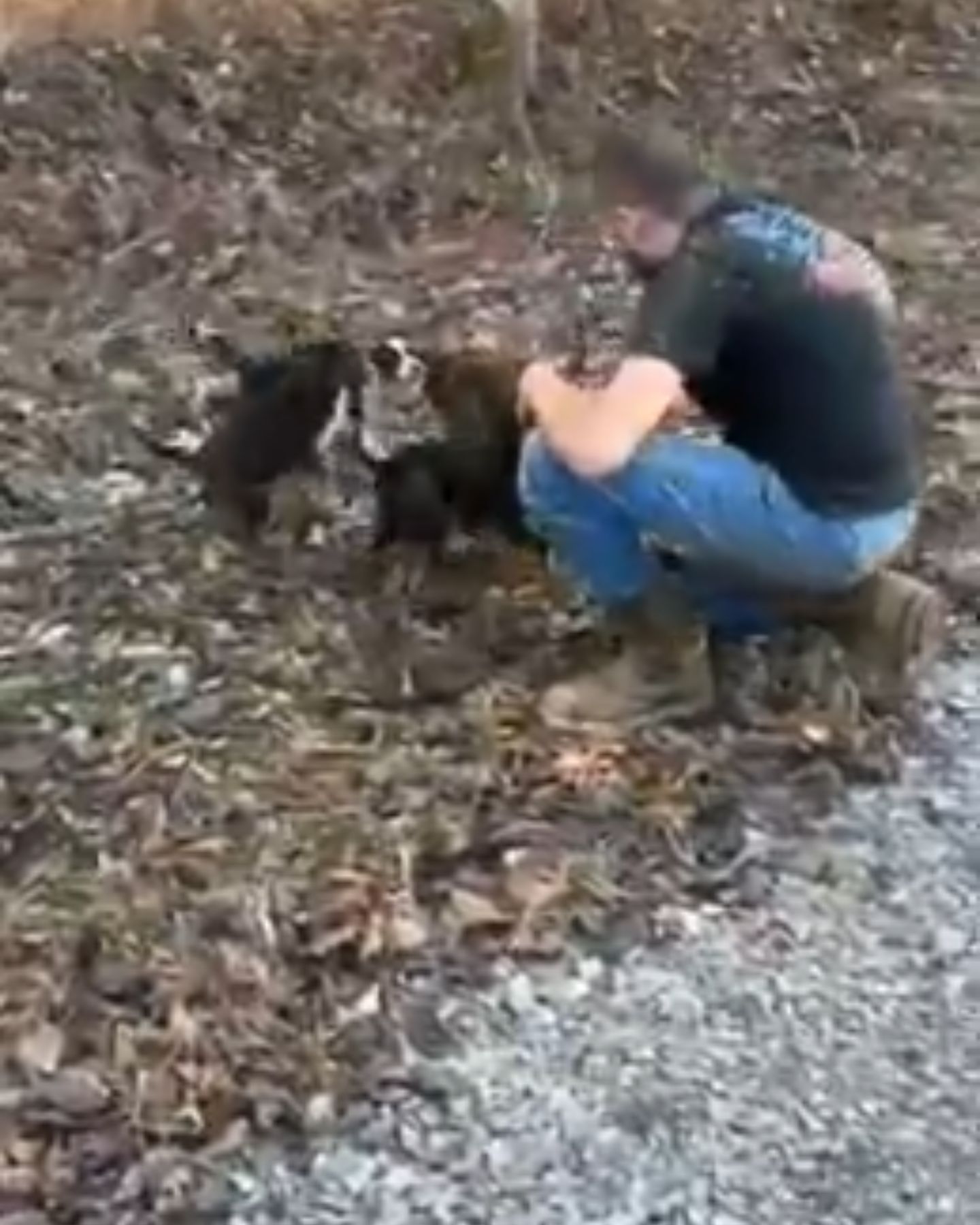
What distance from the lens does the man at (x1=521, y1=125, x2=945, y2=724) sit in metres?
4.43

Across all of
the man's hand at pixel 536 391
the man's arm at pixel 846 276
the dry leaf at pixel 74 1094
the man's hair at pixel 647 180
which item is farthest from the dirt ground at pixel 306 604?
the man's hair at pixel 647 180

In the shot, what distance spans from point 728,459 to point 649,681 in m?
0.40

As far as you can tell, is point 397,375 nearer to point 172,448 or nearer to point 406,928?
point 172,448

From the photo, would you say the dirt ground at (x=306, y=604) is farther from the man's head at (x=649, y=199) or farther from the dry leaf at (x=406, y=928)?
the man's head at (x=649, y=199)

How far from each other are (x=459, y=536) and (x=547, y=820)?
943mm

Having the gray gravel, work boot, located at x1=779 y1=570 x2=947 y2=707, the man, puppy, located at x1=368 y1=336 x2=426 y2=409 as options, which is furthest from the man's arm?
puppy, located at x1=368 y1=336 x2=426 y2=409

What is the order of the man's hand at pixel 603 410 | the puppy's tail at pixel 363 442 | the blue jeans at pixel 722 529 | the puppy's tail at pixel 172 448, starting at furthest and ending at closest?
the puppy's tail at pixel 172 448 → the puppy's tail at pixel 363 442 → the blue jeans at pixel 722 529 → the man's hand at pixel 603 410

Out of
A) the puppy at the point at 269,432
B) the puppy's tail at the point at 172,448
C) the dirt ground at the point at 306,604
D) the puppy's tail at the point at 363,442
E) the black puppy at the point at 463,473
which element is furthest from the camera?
the puppy's tail at the point at 172,448

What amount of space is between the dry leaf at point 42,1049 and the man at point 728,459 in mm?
1127

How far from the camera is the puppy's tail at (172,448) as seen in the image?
18.3ft

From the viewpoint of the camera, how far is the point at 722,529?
4.62m

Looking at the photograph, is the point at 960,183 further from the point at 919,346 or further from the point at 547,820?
the point at 547,820

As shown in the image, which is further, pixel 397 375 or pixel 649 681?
pixel 397 375

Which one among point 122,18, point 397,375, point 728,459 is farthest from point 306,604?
point 122,18
